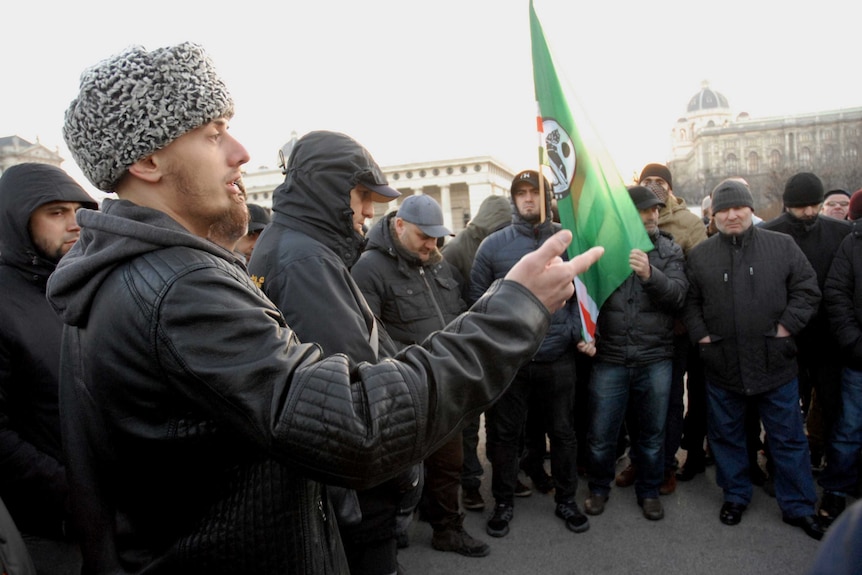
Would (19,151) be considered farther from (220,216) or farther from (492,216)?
(220,216)

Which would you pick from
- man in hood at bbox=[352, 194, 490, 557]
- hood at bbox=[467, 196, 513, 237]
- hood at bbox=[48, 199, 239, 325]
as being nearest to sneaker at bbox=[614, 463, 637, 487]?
man in hood at bbox=[352, 194, 490, 557]

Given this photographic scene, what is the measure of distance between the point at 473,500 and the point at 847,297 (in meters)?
3.09

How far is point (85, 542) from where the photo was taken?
1.29m

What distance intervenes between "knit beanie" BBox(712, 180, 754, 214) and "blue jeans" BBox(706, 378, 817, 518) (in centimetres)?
128

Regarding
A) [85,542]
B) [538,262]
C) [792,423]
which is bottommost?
[792,423]

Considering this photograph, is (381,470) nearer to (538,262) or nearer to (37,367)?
(538,262)


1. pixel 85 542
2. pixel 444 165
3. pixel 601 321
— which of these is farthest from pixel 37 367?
pixel 444 165

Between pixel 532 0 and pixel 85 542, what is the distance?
8.58ft

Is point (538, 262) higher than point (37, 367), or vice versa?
point (538, 262)

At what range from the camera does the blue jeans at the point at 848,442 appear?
407 cm

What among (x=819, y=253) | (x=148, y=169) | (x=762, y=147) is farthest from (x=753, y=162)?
(x=148, y=169)

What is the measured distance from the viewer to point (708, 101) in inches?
4373

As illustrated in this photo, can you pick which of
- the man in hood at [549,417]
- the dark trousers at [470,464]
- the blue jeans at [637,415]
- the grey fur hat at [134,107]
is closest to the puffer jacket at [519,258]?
the man in hood at [549,417]

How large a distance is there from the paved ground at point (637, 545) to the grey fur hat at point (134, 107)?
329 centimetres
